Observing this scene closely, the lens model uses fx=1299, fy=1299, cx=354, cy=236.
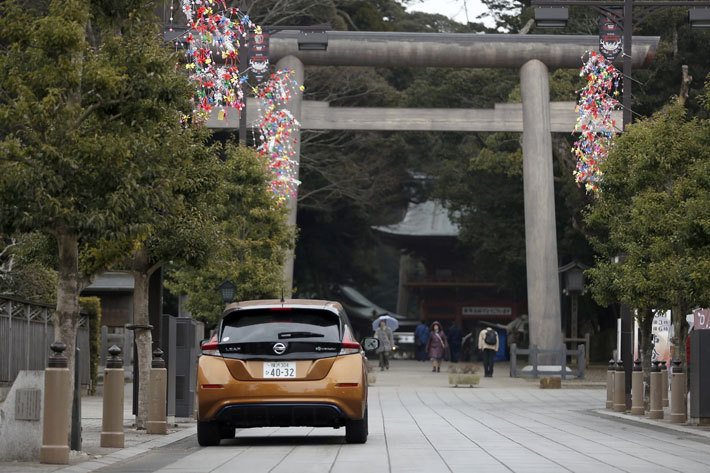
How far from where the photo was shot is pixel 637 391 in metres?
23.8

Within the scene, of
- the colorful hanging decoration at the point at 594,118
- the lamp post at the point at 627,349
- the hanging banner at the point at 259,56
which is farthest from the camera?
the hanging banner at the point at 259,56

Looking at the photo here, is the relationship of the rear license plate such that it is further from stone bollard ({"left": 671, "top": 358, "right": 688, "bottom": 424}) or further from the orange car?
stone bollard ({"left": 671, "top": 358, "right": 688, "bottom": 424})

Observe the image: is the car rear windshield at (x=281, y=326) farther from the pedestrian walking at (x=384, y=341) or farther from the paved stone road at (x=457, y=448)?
the pedestrian walking at (x=384, y=341)

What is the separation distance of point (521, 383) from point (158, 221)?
2612cm

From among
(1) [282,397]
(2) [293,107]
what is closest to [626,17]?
(2) [293,107]

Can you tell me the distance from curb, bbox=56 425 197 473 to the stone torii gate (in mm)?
21203

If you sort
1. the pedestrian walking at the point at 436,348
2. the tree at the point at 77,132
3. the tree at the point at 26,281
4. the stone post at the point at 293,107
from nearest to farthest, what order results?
1. the tree at the point at 77,132
2. the tree at the point at 26,281
3. the stone post at the point at 293,107
4. the pedestrian walking at the point at 436,348

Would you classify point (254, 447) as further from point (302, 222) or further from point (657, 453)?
point (302, 222)

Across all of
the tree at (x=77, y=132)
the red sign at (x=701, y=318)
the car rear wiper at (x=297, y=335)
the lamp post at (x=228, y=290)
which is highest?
the tree at (x=77, y=132)

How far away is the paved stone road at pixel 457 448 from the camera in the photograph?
12.4 m

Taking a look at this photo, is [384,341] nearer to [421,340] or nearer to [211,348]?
[421,340]

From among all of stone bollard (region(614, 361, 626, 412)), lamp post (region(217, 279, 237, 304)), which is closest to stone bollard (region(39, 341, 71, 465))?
stone bollard (region(614, 361, 626, 412))

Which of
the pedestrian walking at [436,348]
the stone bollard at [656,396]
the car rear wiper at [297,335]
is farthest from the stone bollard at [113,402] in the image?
the pedestrian walking at [436,348]

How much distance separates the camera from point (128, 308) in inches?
1692
